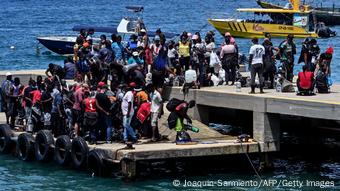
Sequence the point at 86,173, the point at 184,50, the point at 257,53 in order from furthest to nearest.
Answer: the point at 184,50 < the point at 257,53 < the point at 86,173

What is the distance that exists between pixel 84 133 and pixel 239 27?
173 ft

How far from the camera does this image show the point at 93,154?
2736cm

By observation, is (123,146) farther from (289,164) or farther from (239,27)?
(239,27)

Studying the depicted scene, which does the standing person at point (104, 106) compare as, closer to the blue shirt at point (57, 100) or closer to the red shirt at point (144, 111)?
the red shirt at point (144, 111)

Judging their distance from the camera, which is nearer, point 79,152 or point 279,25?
point 79,152

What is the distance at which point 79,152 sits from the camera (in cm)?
2811

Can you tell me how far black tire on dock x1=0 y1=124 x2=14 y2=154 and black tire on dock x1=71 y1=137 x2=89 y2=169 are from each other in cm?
343

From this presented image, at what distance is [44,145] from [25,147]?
0.93 meters

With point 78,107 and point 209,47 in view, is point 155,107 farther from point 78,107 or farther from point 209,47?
point 209,47

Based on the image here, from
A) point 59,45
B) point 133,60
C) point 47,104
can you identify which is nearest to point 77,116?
point 47,104

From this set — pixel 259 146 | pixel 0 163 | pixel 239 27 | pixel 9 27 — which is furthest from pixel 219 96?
pixel 9 27

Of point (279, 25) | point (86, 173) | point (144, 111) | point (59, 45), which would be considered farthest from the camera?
point (279, 25)

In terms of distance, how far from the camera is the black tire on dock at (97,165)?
1073 inches

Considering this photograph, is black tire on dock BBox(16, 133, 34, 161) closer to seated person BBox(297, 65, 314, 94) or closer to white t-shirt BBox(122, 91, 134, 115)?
white t-shirt BBox(122, 91, 134, 115)
